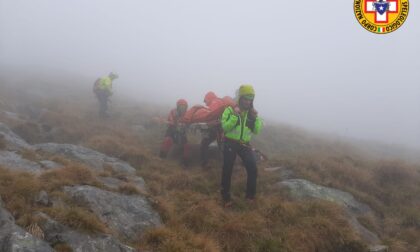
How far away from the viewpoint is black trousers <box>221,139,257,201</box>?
35.3 ft

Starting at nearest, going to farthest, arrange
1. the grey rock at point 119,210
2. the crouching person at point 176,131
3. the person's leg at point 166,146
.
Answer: the grey rock at point 119,210 < the person's leg at point 166,146 < the crouching person at point 176,131

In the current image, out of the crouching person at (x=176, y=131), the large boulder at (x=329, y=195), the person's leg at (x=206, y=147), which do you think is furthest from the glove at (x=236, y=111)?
the crouching person at (x=176, y=131)

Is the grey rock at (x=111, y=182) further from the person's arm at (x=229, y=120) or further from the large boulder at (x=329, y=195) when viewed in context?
the large boulder at (x=329, y=195)

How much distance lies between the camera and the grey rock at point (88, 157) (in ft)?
38.3

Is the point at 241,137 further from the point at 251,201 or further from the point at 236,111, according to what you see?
the point at 251,201

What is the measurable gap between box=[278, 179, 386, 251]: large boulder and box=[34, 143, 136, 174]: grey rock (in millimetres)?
4835

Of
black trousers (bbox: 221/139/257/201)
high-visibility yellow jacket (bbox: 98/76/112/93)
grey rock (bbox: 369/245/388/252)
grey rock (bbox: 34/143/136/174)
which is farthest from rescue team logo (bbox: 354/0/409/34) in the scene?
high-visibility yellow jacket (bbox: 98/76/112/93)

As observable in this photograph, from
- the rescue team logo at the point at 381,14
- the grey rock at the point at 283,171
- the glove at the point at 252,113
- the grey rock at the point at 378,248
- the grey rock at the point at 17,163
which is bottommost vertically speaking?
the grey rock at the point at 378,248

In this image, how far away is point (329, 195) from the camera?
11180mm

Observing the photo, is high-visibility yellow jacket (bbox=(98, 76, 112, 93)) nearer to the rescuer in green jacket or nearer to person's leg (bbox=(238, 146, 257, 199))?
the rescuer in green jacket

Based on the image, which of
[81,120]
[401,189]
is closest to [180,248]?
[401,189]

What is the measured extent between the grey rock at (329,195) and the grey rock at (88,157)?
4.84 metres

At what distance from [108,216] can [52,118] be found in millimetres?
11246

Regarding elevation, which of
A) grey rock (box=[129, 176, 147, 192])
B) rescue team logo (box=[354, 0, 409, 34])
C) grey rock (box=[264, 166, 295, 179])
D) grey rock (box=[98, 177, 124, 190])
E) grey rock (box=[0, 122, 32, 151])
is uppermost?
rescue team logo (box=[354, 0, 409, 34])
